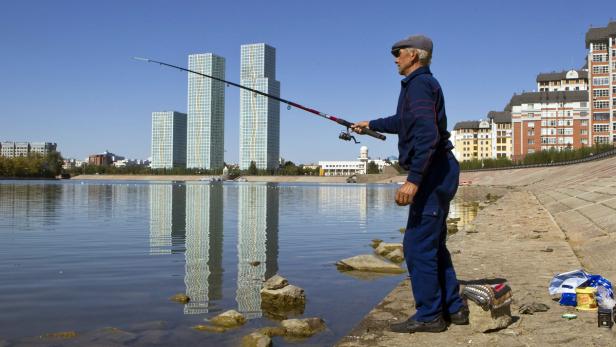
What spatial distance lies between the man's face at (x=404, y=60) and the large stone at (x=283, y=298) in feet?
16.2

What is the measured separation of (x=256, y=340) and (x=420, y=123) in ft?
11.5

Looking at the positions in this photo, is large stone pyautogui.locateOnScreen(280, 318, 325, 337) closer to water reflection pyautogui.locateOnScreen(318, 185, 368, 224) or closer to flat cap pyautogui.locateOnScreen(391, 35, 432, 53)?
flat cap pyautogui.locateOnScreen(391, 35, 432, 53)

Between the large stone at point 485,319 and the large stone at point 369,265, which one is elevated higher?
the large stone at point 485,319

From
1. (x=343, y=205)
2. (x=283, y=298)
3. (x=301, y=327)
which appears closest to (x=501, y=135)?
(x=343, y=205)

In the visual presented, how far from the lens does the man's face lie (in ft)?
19.9

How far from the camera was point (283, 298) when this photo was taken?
9.71m

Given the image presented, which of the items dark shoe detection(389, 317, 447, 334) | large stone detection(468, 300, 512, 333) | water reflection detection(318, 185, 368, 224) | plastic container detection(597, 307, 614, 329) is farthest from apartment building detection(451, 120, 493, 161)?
dark shoe detection(389, 317, 447, 334)

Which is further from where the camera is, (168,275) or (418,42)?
(168,275)

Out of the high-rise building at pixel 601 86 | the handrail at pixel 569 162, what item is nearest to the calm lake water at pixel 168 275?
the handrail at pixel 569 162

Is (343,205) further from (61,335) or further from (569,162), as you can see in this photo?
(569,162)

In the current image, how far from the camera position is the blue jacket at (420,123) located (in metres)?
5.70

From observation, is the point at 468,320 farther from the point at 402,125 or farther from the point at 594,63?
the point at 594,63

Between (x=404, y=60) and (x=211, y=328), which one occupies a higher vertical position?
(x=404, y=60)

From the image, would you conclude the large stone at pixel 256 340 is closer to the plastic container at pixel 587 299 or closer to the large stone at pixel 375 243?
the plastic container at pixel 587 299
